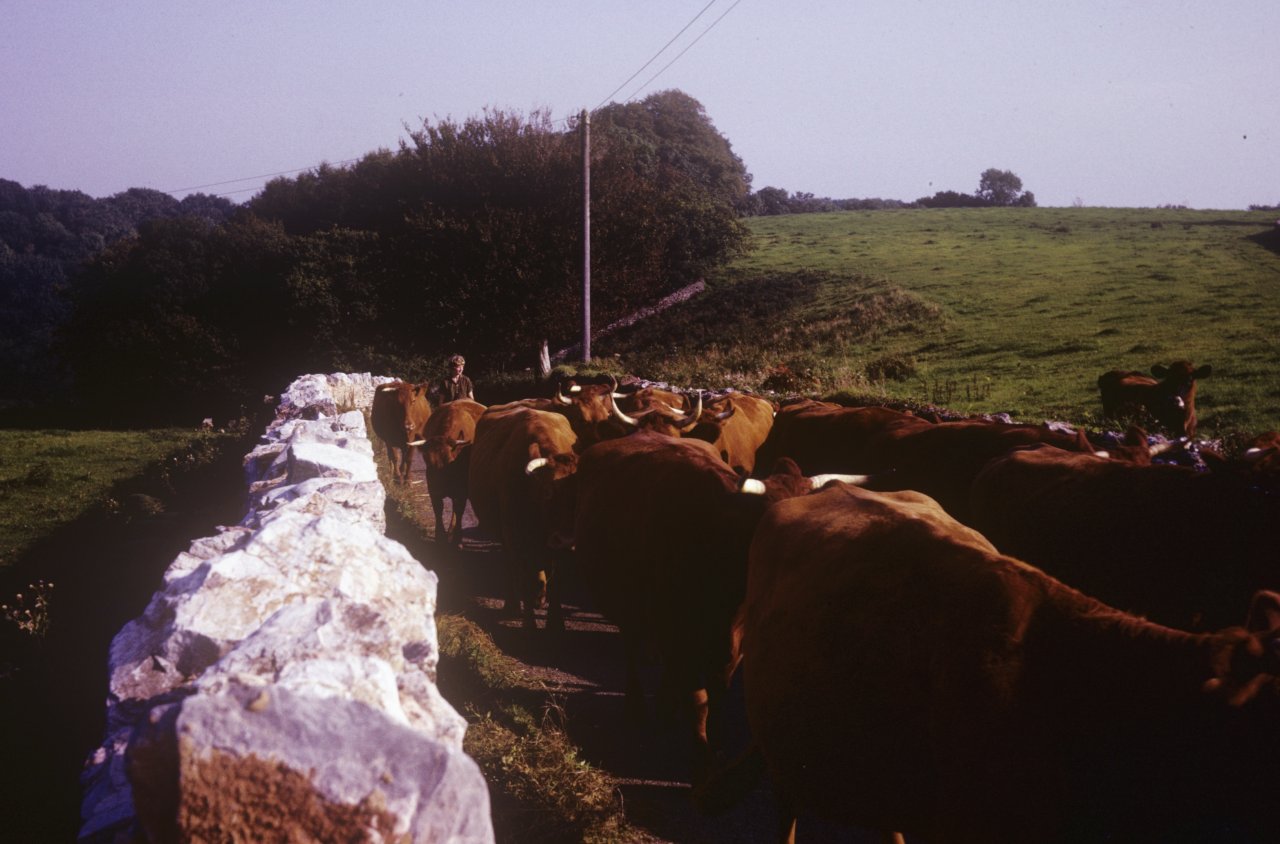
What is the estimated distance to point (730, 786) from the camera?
4.48 metres

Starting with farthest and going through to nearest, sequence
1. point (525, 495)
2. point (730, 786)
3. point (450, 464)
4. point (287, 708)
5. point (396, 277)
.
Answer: point (396, 277) < point (450, 464) < point (525, 495) < point (730, 786) < point (287, 708)

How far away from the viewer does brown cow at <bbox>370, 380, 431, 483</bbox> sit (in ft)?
42.7

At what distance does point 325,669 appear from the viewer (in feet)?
7.10

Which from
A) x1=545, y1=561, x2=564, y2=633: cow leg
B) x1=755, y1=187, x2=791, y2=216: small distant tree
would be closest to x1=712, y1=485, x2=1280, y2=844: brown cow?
x1=545, y1=561, x2=564, y2=633: cow leg

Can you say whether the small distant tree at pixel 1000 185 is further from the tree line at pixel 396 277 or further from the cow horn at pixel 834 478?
the cow horn at pixel 834 478

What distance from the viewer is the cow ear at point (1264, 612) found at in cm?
265

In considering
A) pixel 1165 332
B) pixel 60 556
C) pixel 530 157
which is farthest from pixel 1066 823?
pixel 530 157

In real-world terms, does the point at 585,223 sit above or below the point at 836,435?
above

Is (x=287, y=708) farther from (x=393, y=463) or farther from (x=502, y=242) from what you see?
(x=502, y=242)

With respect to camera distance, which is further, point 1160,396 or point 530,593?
point 1160,396

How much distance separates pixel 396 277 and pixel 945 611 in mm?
28992

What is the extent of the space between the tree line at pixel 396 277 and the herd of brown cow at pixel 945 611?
20.7 metres

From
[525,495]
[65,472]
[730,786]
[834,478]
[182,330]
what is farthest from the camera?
[182,330]

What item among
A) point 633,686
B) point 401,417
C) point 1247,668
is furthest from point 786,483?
point 401,417
